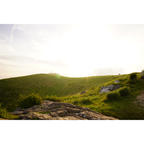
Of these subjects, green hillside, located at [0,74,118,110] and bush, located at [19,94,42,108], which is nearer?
bush, located at [19,94,42,108]

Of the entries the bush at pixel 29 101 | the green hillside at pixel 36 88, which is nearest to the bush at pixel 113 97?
the bush at pixel 29 101

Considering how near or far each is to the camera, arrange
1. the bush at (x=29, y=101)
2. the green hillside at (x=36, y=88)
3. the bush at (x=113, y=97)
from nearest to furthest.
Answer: the bush at (x=29, y=101) → the bush at (x=113, y=97) → the green hillside at (x=36, y=88)

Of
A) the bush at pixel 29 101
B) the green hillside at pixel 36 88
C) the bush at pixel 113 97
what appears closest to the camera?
the bush at pixel 29 101

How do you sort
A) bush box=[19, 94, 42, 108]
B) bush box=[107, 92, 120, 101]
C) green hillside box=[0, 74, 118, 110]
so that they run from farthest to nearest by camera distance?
green hillside box=[0, 74, 118, 110], bush box=[107, 92, 120, 101], bush box=[19, 94, 42, 108]

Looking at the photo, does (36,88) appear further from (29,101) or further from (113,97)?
(113,97)

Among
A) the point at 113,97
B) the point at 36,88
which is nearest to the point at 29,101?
the point at 113,97

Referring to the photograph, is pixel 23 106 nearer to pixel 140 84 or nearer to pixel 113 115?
pixel 113 115

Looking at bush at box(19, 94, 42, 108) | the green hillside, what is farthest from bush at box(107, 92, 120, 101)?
the green hillside

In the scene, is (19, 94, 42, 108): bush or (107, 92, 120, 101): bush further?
(107, 92, 120, 101): bush

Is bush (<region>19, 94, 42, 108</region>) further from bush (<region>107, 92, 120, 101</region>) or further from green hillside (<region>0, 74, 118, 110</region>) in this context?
green hillside (<region>0, 74, 118, 110</region>)

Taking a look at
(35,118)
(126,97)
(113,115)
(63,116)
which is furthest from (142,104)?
(35,118)

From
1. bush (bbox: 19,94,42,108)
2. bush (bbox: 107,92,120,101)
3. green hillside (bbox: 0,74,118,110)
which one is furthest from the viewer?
green hillside (bbox: 0,74,118,110)

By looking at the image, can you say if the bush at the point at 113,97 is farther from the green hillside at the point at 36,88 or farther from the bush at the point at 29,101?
the green hillside at the point at 36,88

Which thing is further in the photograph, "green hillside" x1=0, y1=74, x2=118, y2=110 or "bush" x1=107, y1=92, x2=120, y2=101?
"green hillside" x1=0, y1=74, x2=118, y2=110
